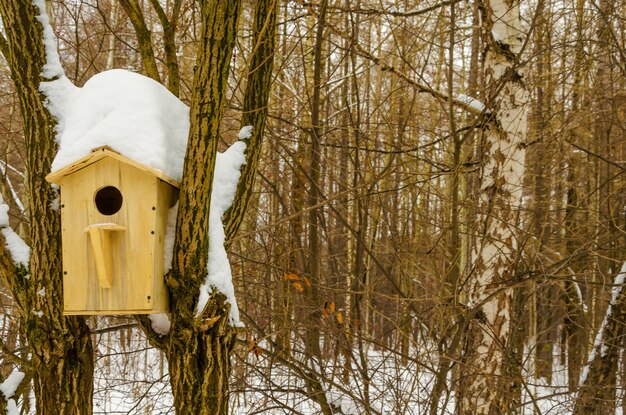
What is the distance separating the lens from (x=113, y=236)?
2.82 m

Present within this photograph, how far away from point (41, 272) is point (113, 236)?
389 millimetres

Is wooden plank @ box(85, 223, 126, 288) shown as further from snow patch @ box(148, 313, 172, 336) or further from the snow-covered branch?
the snow-covered branch

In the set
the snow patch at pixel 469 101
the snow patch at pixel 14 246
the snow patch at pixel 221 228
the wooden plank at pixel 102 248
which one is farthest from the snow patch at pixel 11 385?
the snow patch at pixel 469 101

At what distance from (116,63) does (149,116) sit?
7700 mm

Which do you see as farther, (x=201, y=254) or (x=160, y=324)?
(x=160, y=324)

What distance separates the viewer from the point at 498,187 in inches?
180

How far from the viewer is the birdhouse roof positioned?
271 cm

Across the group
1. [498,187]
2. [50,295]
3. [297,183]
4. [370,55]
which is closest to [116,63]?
[297,183]

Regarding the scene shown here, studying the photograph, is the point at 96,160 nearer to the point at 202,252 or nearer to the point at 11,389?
the point at 202,252

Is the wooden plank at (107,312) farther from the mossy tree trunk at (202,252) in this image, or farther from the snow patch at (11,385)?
the snow patch at (11,385)

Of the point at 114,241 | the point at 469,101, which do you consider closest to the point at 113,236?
the point at 114,241

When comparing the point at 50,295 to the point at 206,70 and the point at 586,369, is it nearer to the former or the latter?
the point at 206,70

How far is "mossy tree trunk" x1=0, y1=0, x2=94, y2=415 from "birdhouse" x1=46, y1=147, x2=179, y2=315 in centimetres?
11

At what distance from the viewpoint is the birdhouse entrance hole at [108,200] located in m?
3.10
